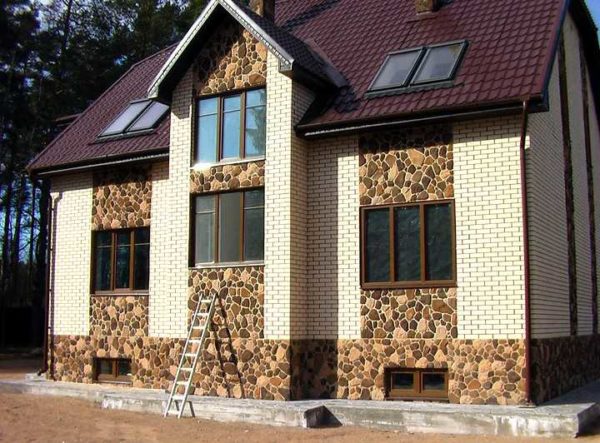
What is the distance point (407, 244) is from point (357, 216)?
1.10m

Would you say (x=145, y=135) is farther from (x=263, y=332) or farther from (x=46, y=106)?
(x=46, y=106)

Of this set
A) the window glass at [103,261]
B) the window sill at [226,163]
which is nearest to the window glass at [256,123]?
the window sill at [226,163]

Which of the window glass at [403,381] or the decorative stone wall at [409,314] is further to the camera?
the window glass at [403,381]

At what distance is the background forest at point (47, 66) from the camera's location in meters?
34.6

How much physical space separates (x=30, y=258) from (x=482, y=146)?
3948 cm

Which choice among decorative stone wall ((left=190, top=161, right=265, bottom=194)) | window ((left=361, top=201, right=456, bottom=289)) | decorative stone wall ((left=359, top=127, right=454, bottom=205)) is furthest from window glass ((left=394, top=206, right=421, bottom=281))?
decorative stone wall ((left=190, top=161, right=265, bottom=194))

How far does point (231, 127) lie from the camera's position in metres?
14.4

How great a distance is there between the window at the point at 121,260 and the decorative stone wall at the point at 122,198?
0.24 metres

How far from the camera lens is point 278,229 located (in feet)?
44.0

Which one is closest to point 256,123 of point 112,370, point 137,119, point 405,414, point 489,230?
point 137,119

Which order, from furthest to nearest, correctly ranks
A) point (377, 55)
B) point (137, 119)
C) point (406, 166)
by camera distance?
point (137, 119) → point (377, 55) → point (406, 166)

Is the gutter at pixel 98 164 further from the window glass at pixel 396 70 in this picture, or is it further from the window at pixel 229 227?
the window glass at pixel 396 70

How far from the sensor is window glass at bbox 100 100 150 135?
17375 millimetres

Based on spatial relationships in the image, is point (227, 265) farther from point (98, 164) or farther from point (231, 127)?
point (98, 164)
